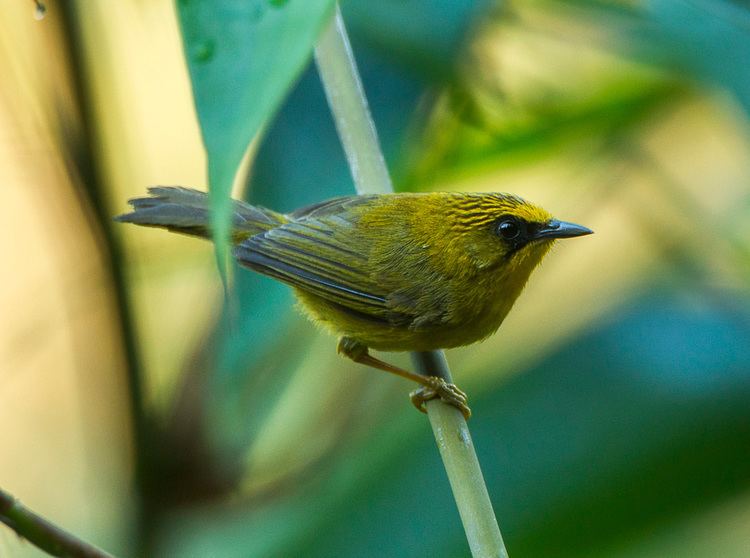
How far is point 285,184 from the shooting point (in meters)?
2.85

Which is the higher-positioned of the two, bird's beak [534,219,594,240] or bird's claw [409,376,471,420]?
bird's beak [534,219,594,240]

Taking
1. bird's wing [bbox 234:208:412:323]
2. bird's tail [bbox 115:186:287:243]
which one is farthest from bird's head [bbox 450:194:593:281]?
bird's tail [bbox 115:186:287:243]

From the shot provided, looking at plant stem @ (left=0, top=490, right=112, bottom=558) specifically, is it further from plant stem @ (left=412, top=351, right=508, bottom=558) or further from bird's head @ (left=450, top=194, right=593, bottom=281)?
bird's head @ (left=450, top=194, right=593, bottom=281)

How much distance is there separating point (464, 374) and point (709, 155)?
56.3 inches

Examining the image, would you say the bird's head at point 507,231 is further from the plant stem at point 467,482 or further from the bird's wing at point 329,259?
the plant stem at point 467,482

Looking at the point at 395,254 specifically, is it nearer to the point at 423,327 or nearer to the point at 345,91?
the point at 423,327

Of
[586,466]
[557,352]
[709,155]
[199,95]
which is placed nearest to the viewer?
[199,95]

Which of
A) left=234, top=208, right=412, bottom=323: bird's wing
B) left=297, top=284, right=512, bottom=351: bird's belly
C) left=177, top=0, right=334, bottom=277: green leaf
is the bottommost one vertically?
left=177, top=0, right=334, bottom=277: green leaf

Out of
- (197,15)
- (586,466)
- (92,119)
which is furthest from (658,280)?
(197,15)

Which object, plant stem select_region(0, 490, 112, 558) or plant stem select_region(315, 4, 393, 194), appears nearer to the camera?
plant stem select_region(0, 490, 112, 558)

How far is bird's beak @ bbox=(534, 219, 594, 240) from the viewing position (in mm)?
2559

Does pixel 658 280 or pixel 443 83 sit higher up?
pixel 443 83

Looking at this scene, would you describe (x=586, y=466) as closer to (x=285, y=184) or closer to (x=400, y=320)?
(x=400, y=320)

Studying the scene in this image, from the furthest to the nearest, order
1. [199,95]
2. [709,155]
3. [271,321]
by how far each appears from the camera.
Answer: [709,155] → [271,321] → [199,95]
